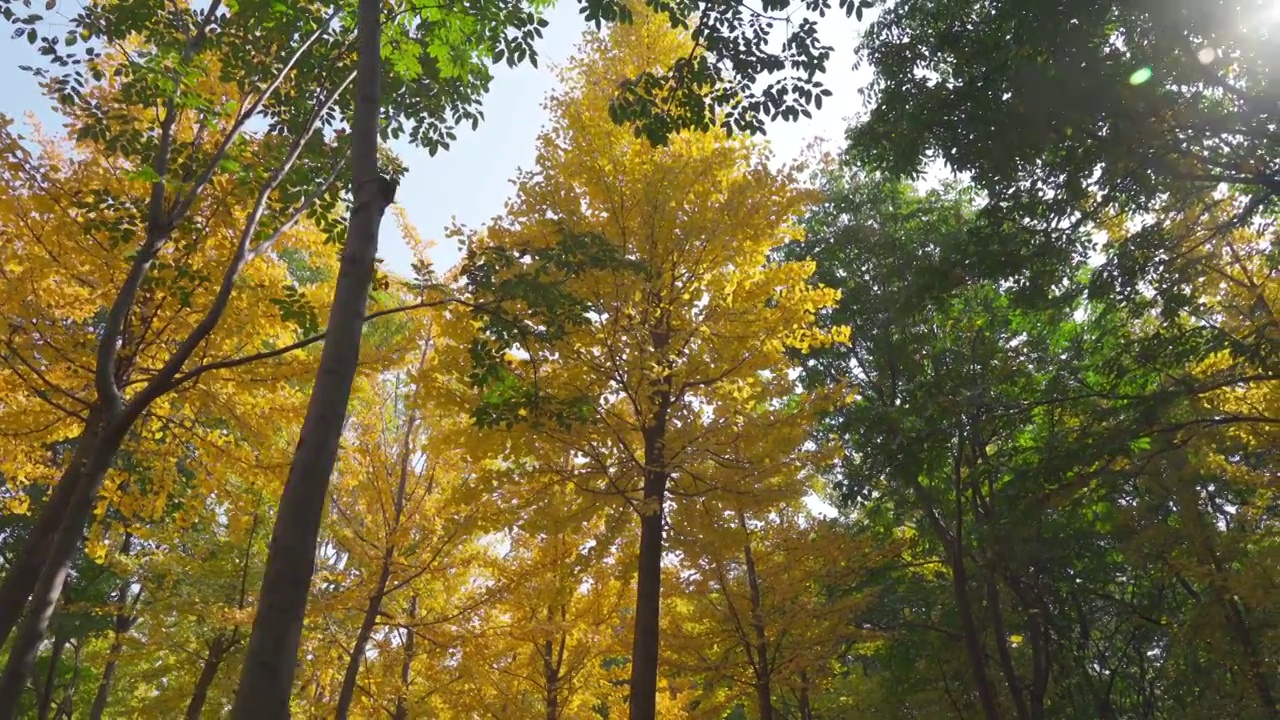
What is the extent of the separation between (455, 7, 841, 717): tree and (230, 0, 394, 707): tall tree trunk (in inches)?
111

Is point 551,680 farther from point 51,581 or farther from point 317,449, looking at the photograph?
point 317,449

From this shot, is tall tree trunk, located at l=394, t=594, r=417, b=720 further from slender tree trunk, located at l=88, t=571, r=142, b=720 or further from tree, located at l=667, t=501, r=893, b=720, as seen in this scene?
tree, located at l=667, t=501, r=893, b=720

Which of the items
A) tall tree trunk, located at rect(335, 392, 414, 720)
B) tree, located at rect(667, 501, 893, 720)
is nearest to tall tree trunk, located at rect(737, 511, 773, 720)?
tree, located at rect(667, 501, 893, 720)

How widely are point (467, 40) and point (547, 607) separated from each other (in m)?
7.58

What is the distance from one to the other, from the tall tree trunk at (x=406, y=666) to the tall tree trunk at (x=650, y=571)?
4.43 m

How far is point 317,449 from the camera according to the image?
292cm

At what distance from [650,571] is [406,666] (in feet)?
17.7

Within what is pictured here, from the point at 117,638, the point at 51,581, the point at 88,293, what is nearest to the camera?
the point at 51,581

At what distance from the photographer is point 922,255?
35.1 feet

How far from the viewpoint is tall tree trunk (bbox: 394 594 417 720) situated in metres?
9.84

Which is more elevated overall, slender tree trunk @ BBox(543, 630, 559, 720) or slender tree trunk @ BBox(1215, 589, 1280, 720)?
slender tree trunk @ BBox(1215, 589, 1280, 720)

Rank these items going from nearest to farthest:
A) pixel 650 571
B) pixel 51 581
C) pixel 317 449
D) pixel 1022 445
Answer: pixel 317 449
pixel 51 581
pixel 650 571
pixel 1022 445

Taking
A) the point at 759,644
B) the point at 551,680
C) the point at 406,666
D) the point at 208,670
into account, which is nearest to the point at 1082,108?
the point at 759,644

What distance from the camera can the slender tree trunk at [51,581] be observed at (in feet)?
13.1
